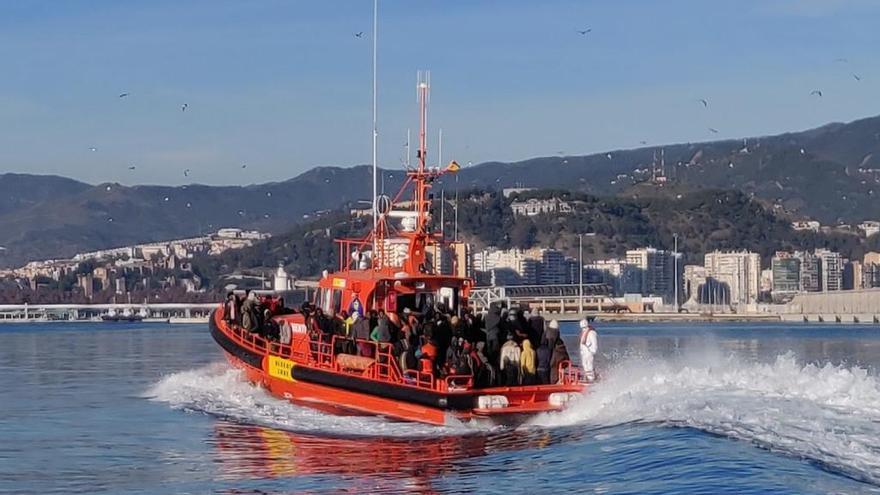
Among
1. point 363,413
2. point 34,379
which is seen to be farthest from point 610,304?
point 363,413

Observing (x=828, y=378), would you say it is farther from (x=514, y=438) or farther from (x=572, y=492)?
(x=572, y=492)

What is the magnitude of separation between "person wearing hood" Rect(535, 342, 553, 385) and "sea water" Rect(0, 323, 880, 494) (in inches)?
34.5

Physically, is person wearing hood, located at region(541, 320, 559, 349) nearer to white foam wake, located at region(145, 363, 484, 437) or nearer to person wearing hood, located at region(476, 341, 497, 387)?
person wearing hood, located at region(476, 341, 497, 387)

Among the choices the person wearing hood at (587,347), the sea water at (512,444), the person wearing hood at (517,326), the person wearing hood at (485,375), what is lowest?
the sea water at (512,444)

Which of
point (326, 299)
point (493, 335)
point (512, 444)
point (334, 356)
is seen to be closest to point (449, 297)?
point (334, 356)

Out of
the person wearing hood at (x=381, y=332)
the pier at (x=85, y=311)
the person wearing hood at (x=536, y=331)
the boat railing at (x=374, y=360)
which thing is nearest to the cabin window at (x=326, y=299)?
the boat railing at (x=374, y=360)

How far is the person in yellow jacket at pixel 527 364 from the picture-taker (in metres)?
24.5

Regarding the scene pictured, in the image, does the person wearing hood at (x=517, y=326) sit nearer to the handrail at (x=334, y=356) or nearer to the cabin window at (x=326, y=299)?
the handrail at (x=334, y=356)

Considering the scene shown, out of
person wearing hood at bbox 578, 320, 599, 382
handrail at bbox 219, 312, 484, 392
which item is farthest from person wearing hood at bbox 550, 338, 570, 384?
handrail at bbox 219, 312, 484, 392

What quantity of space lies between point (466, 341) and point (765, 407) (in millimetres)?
5270

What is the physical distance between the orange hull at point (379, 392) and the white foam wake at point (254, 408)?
20cm

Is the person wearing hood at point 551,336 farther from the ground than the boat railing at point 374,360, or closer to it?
farther from the ground

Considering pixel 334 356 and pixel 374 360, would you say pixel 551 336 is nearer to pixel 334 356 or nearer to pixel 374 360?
pixel 374 360

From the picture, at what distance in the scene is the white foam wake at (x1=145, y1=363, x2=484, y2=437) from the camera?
24297mm
